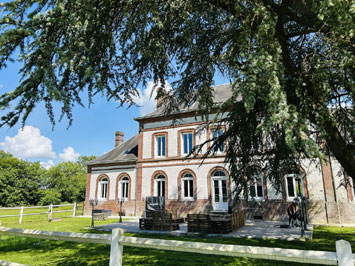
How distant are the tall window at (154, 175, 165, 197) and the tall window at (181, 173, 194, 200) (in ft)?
5.87

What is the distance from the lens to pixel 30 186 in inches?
1607

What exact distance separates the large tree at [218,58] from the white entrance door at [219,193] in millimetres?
12113

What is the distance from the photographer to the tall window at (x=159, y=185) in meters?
20.6

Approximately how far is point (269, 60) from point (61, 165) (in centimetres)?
6790

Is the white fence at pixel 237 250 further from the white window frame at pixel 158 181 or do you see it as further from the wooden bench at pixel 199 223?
the white window frame at pixel 158 181

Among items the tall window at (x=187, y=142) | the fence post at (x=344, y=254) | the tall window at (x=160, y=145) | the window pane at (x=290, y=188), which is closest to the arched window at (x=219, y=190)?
the tall window at (x=187, y=142)

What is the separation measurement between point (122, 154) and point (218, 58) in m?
20.4

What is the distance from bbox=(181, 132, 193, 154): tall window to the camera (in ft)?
65.9

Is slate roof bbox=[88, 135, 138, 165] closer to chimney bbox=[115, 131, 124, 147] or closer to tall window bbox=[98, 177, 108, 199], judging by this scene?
chimney bbox=[115, 131, 124, 147]

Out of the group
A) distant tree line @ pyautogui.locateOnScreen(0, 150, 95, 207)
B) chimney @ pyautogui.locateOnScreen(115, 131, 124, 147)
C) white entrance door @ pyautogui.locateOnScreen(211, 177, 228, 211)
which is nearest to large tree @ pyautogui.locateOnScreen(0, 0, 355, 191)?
white entrance door @ pyautogui.locateOnScreen(211, 177, 228, 211)

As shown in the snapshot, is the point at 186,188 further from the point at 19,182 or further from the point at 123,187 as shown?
the point at 19,182

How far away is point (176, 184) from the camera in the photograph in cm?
1994

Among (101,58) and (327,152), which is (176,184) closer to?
(327,152)

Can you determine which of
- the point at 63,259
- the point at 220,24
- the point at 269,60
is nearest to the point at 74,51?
the point at 269,60
